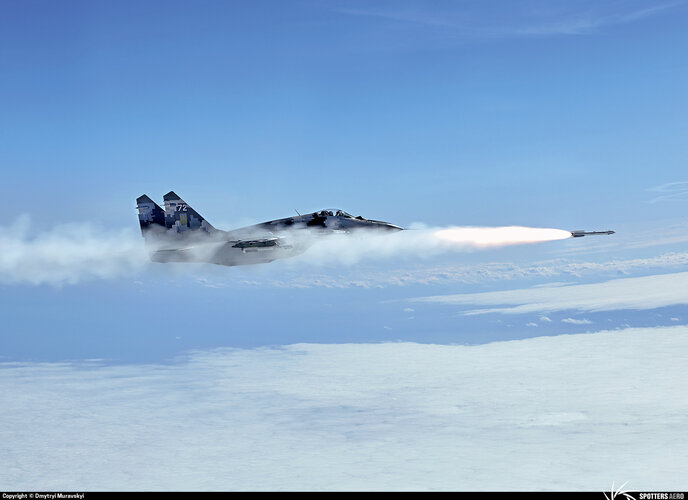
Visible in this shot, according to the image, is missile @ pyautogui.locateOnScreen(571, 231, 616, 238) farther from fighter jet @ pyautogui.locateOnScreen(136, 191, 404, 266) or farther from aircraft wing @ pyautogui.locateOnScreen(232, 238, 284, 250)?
aircraft wing @ pyautogui.locateOnScreen(232, 238, 284, 250)

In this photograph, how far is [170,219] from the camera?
82.4 meters

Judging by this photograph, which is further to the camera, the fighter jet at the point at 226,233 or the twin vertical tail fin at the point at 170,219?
the twin vertical tail fin at the point at 170,219

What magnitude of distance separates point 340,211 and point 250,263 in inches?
582

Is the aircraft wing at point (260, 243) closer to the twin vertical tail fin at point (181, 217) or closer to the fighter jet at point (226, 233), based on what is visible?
the fighter jet at point (226, 233)

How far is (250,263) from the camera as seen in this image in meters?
78.4

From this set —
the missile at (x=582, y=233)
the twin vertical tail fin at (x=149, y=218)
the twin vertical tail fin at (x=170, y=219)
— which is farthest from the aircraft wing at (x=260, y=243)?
the missile at (x=582, y=233)

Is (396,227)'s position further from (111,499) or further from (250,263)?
(111,499)

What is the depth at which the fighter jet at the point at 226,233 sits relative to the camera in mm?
75125

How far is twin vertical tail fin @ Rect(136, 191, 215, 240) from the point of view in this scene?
270ft

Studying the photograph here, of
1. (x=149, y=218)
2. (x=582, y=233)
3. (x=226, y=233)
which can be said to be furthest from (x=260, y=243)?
(x=582, y=233)

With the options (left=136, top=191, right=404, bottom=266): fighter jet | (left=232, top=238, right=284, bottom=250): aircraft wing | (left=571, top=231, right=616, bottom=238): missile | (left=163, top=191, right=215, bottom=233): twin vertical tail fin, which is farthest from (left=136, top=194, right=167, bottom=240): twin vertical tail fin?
(left=571, top=231, right=616, bottom=238): missile

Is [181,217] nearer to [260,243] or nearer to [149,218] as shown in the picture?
[149,218]

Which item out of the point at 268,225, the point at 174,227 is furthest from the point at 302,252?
the point at 174,227

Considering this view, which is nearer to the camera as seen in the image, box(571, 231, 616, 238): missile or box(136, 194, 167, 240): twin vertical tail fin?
box(571, 231, 616, 238): missile
